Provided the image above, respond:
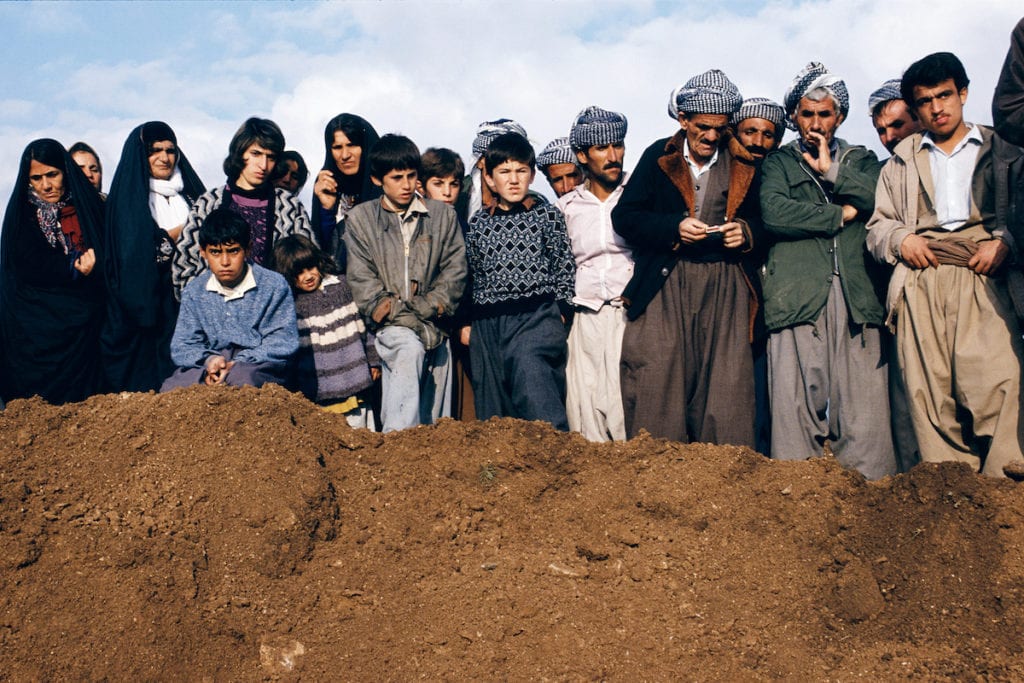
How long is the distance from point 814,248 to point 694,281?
62 cm

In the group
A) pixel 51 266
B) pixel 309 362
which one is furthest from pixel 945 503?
pixel 51 266

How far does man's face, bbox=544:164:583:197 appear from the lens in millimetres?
6383

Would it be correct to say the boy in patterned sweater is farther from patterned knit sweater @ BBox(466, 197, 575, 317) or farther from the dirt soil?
the dirt soil

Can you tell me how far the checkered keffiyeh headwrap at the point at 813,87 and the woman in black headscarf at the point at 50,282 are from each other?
3.96 meters

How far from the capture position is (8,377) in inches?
229

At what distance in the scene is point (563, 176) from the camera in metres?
6.41

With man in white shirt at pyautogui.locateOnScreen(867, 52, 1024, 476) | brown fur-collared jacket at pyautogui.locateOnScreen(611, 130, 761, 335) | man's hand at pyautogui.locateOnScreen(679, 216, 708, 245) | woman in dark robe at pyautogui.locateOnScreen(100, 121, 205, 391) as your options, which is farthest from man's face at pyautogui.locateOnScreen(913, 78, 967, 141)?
woman in dark robe at pyautogui.locateOnScreen(100, 121, 205, 391)

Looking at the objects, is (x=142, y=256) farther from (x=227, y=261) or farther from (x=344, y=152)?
(x=344, y=152)

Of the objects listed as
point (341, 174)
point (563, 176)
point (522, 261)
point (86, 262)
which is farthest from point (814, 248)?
point (86, 262)

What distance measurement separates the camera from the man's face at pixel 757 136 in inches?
207

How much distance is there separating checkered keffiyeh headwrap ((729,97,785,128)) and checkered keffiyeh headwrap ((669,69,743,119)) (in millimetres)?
47

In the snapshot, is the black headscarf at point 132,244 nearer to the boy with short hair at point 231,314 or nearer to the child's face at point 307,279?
the boy with short hair at point 231,314

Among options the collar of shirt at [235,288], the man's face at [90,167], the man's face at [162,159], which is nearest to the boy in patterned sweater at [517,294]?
the collar of shirt at [235,288]

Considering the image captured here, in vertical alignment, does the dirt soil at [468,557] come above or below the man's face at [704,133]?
below
